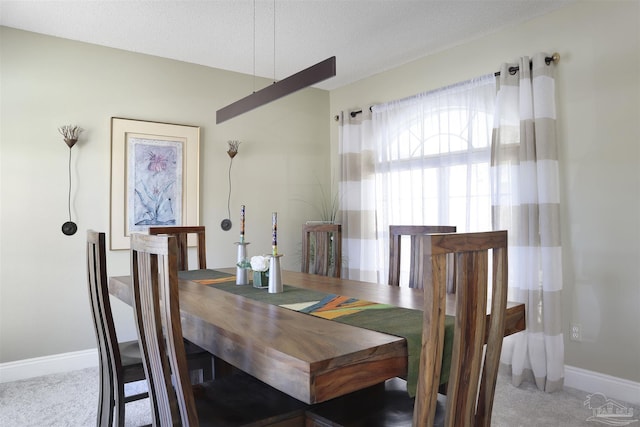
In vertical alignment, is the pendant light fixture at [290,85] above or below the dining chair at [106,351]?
above

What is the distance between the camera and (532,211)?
9.78 ft

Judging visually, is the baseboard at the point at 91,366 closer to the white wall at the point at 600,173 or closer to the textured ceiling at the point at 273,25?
the white wall at the point at 600,173

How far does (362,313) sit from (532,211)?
1.90m

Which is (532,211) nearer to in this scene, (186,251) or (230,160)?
(186,251)

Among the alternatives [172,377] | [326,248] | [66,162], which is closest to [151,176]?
[66,162]

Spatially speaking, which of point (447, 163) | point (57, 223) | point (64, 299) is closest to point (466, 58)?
point (447, 163)

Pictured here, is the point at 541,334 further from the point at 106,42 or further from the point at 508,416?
the point at 106,42

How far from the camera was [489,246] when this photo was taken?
4.18ft

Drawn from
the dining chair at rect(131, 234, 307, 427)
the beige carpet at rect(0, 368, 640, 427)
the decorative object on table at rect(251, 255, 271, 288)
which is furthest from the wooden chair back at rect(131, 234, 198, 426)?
the beige carpet at rect(0, 368, 640, 427)

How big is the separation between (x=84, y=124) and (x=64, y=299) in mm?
1406

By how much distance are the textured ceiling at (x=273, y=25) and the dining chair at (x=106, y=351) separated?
1920 mm

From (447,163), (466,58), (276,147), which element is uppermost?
(466,58)

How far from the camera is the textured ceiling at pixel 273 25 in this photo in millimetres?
2945

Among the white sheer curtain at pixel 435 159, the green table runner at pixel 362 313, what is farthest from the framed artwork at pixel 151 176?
the white sheer curtain at pixel 435 159
